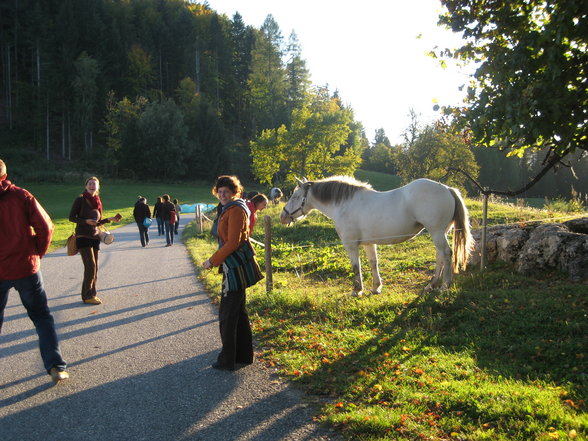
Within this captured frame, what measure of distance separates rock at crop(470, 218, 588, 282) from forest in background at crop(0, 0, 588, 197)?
33.6 m

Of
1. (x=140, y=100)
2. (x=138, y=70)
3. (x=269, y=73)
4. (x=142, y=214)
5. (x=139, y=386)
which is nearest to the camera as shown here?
(x=139, y=386)

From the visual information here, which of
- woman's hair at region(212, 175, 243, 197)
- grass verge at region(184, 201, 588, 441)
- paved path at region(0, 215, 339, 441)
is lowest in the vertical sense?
paved path at region(0, 215, 339, 441)

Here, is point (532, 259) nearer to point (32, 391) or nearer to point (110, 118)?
point (32, 391)

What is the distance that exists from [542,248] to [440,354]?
4237 mm

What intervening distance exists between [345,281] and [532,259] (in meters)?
3.50

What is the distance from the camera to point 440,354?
460 cm

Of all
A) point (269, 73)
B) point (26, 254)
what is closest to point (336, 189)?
point (26, 254)

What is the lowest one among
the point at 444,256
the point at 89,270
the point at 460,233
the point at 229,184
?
the point at 89,270

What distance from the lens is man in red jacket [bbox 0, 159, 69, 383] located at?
157 inches

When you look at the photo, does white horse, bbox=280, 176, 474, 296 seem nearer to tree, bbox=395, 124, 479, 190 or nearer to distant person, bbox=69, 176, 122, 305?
distant person, bbox=69, 176, 122, 305

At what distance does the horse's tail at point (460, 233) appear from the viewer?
7275mm

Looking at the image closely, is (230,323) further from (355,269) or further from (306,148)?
(306,148)

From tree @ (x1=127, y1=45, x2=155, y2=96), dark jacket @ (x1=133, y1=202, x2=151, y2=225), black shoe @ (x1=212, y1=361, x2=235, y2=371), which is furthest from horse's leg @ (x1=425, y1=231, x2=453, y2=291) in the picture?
tree @ (x1=127, y1=45, x2=155, y2=96)

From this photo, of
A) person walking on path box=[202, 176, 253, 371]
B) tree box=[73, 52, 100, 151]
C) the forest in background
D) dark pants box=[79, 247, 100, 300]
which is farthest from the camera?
tree box=[73, 52, 100, 151]
